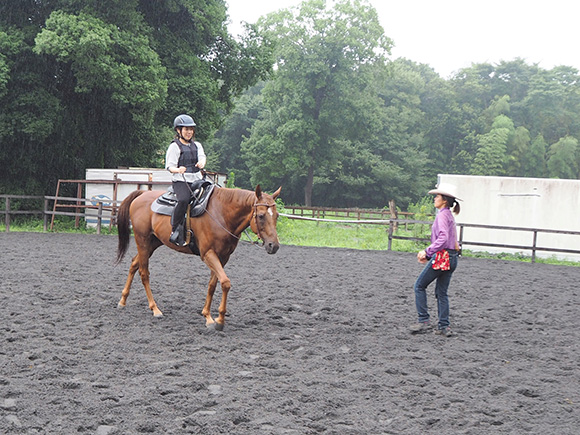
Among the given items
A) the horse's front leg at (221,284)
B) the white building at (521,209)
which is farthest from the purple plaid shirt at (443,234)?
the white building at (521,209)

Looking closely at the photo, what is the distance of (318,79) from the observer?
154 ft

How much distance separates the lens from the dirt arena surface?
4273 mm

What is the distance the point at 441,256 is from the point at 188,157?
329 centimetres

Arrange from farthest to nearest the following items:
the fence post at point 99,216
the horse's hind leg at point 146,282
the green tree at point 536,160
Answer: the green tree at point 536,160 → the fence post at point 99,216 → the horse's hind leg at point 146,282

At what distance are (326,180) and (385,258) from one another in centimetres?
3720

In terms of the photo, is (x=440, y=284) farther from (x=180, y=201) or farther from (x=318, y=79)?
(x=318, y=79)

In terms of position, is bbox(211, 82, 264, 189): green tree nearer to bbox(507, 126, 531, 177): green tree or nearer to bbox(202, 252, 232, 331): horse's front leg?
bbox(507, 126, 531, 177): green tree

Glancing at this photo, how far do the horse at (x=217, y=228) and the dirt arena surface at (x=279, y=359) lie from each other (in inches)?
21.2

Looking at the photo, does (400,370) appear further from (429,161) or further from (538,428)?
(429,161)

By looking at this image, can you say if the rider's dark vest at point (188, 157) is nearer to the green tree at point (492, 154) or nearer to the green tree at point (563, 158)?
the green tree at point (492, 154)

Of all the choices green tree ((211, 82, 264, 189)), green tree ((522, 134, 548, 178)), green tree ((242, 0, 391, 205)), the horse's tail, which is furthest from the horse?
green tree ((522, 134, 548, 178))

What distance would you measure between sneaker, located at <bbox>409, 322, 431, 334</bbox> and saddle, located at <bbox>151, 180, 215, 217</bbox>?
9.54ft

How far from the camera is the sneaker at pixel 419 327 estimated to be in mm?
7195

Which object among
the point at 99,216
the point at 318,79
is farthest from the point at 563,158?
the point at 99,216
